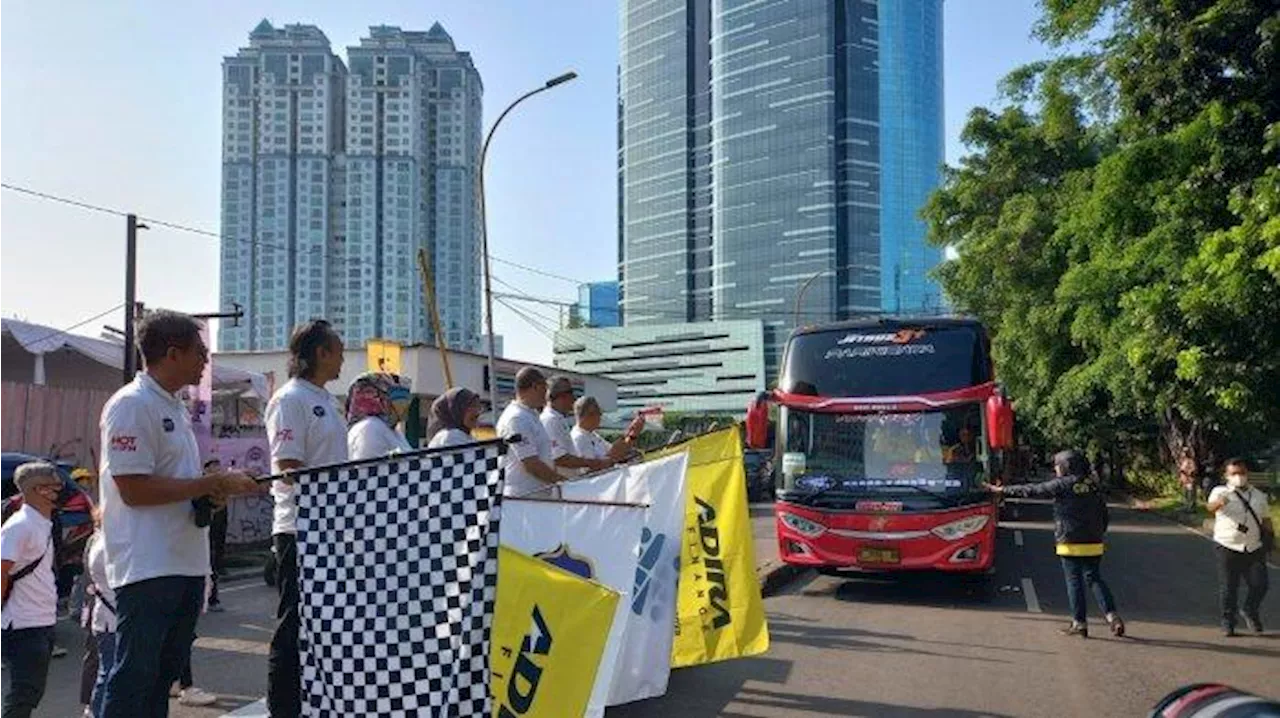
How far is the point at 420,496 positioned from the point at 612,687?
2.80 meters

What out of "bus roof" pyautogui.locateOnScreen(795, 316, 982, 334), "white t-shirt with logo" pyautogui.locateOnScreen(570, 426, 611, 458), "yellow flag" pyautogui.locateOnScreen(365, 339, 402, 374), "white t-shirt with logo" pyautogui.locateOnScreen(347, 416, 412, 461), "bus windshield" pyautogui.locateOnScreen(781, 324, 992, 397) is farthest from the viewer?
"yellow flag" pyautogui.locateOnScreen(365, 339, 402, 374)

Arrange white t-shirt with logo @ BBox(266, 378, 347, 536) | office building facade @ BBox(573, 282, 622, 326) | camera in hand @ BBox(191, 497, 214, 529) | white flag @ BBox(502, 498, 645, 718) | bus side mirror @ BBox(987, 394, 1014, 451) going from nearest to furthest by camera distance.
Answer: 1. camera in hand @ BBox(191, 497, 214, 529)
2. white t-shirt with logo @ BBox(266, 378, 347, 536)
3. white flag @ BBox(502, 498, 645, 718)
4. bus side mirror @ BBox(987, 394, 1014, 451)
5. office building facade @ BBox(573, 282, 622, 326)

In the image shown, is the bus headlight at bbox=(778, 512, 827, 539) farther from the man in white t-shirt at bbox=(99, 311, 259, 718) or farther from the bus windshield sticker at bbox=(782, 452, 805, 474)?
the man in white t-shirt at bbox=(99, 311, 259, 718)

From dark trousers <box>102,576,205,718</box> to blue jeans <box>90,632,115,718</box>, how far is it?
7cm

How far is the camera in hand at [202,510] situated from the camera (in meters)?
4.05

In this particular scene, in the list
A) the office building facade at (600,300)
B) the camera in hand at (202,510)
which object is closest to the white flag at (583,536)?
the camera in hand at (202,510)

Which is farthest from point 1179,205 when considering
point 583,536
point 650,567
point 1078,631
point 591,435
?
point 583,536

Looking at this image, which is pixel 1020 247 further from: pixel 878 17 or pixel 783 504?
pixel 878 17

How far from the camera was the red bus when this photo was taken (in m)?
11.1

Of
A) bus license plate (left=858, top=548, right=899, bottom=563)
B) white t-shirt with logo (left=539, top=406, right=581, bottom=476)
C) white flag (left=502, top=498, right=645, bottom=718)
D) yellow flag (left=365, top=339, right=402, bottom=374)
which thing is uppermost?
yellow flag (left=365, top=339, right=402, bottom=374)

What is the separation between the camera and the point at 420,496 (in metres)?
3.91

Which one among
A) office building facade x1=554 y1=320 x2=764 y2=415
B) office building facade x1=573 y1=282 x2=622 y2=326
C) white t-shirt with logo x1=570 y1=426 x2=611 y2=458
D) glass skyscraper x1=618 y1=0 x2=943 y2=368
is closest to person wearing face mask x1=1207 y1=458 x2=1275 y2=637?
white t-shirt with logo x1=570 y1=426 x2=611 y2=458

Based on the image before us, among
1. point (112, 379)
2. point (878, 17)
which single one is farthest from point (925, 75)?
point (112, 379)

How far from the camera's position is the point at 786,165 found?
76.7m
